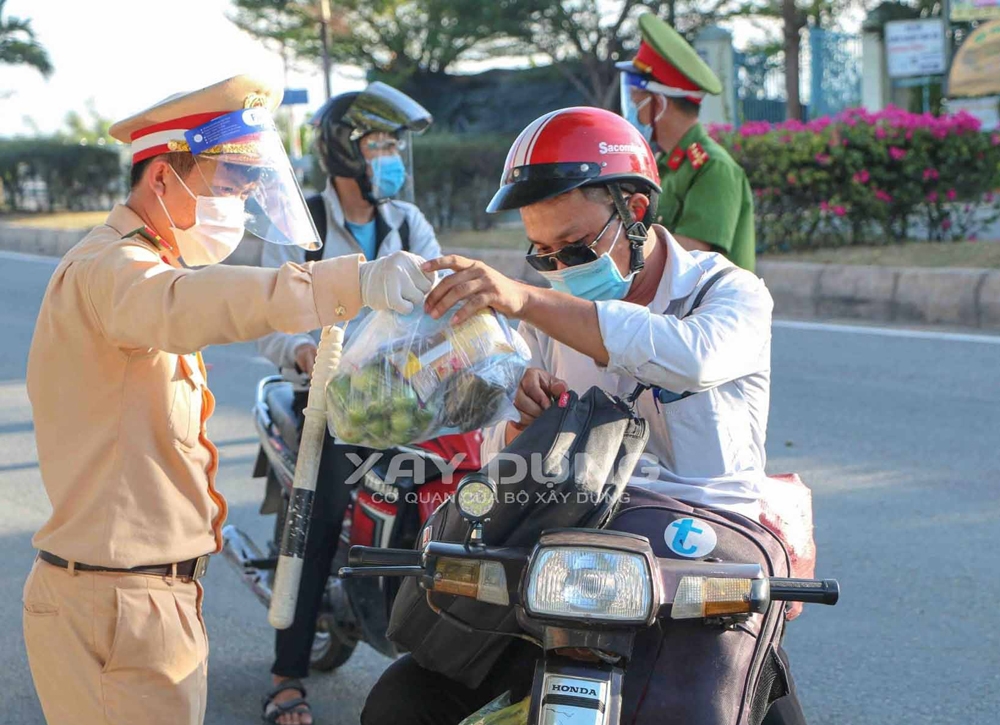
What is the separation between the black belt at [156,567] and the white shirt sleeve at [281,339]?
1382 mm

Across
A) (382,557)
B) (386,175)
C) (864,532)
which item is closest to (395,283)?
(382,557)

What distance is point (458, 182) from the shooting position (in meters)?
16.2

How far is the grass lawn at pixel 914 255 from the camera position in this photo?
33.6 ft

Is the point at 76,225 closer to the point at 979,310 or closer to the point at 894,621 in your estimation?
the point at 979,310

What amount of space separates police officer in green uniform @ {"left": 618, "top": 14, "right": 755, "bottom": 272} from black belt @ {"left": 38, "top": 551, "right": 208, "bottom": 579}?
8.16 ft

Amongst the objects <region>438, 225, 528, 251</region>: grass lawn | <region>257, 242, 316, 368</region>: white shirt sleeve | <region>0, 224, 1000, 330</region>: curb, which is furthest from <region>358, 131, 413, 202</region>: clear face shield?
<region>438, 225, 528, 251</region>: grass lawn

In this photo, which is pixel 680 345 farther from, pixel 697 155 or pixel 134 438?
pixel 697 155

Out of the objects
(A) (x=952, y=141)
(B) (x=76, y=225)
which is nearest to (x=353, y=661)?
(A) (x=952, y=141)

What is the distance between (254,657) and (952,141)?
29.4 feet

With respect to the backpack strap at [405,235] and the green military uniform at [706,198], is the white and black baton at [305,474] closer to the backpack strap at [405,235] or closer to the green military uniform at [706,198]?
the backpack strap at [405,235]

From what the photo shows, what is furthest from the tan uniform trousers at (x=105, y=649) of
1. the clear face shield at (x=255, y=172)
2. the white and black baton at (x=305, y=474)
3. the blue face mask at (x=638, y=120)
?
the blue face mask at (x=638, y=120)

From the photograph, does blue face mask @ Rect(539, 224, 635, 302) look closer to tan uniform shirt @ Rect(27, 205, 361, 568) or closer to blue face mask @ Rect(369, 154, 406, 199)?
tan uniform shirt @ Rect(27, 205, 361, 568)

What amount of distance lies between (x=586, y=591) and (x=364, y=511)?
6.03 feet

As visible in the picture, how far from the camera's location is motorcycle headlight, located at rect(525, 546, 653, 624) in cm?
183
